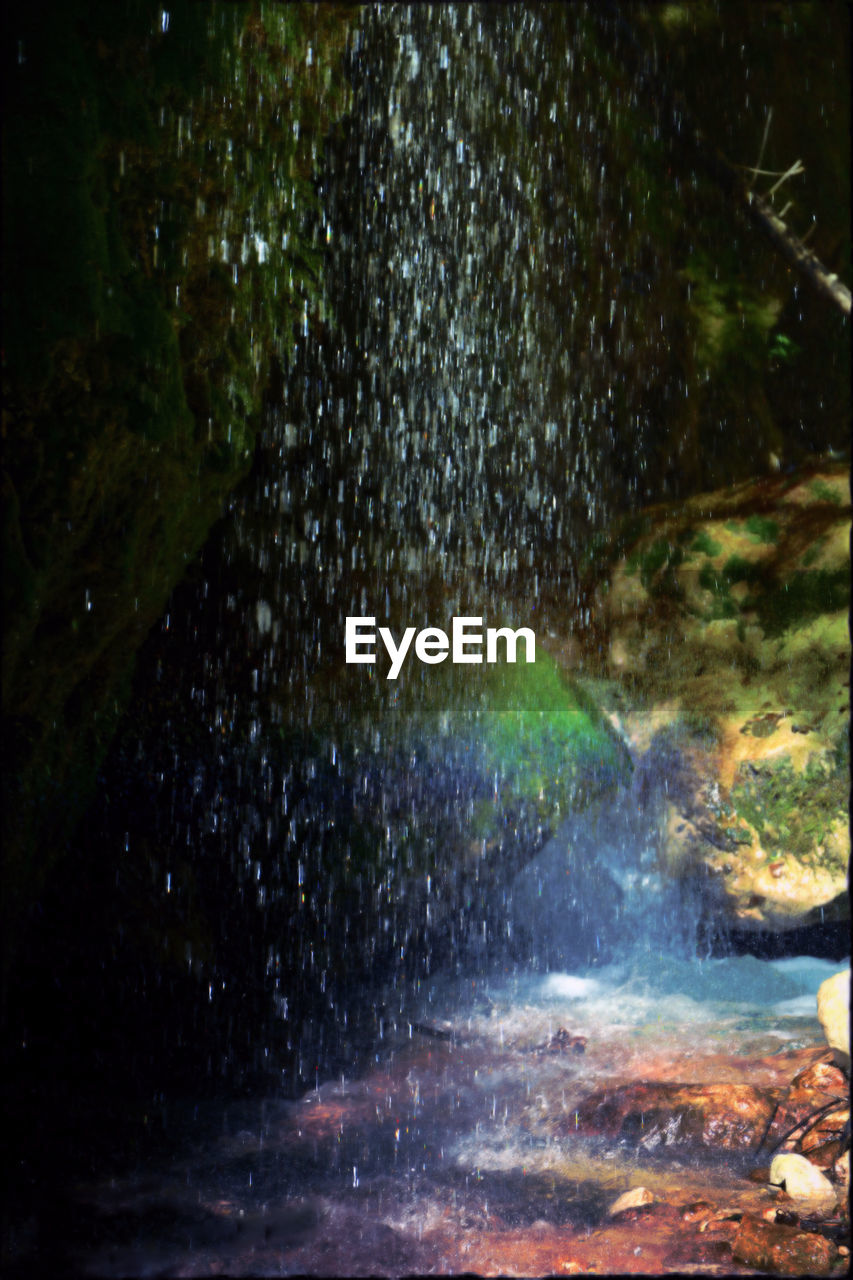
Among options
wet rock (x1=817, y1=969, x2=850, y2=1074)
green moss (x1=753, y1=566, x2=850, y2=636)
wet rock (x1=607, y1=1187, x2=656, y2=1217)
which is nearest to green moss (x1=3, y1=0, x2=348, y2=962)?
wet rock (x1=607, y1=1187, x2=656, y2=1217)

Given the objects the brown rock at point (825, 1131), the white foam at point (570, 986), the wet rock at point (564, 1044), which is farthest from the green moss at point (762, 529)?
the brown rock at point (825, 1131)

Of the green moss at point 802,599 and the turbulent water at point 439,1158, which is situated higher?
the green moss at point 802,599

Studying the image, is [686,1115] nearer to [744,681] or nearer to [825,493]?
[744,681]

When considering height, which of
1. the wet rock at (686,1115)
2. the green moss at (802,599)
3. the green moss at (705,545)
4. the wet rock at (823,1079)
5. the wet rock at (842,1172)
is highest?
the green moss at (705,545)

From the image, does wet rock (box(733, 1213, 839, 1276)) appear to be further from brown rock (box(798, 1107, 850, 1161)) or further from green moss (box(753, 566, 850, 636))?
green moss (box(753, 566, 850, 636))

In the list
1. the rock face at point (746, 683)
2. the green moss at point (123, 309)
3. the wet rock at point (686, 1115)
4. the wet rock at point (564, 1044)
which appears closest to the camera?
the green moss at point (123, 309)

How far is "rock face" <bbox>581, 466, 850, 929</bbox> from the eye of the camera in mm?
6031

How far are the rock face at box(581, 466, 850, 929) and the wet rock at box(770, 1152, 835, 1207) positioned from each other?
7.57 feet

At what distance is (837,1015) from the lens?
14.7 feet

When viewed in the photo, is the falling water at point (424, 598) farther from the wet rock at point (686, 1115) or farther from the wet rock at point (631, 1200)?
the wet rock at point (631, 1200)

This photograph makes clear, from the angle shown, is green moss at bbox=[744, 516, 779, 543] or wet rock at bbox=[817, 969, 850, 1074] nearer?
wet rock at bbox=[817, 969, 850, 1074]

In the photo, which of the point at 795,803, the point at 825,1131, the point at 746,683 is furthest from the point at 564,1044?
the point at 746,683

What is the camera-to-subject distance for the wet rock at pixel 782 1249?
313cm

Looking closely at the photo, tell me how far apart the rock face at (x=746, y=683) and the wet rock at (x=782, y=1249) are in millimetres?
2823
